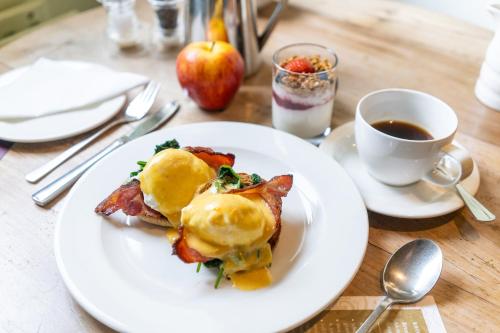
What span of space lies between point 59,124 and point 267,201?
59 centimetres

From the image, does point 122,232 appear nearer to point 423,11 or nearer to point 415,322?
point 415,322

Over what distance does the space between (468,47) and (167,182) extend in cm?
112

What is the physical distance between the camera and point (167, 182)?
80cm

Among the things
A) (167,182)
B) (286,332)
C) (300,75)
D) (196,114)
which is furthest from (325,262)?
(196,114)

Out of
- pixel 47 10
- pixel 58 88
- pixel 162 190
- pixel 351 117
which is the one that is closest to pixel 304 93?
pixel 351 117

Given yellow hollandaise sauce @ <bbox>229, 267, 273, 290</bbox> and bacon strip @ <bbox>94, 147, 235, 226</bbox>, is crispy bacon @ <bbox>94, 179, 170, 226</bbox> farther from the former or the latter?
yellow hollandaise sauce @ <bbox>229, 267, 273, 290</bbox>

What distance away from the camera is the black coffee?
0.95 meters

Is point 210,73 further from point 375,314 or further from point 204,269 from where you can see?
point 375,314

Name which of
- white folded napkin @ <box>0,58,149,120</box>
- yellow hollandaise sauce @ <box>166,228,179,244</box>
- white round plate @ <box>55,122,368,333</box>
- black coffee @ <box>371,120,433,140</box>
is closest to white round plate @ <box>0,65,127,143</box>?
white folded napkin @ <box>0,58,149,120</box>

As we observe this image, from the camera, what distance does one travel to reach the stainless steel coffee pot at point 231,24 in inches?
48.3

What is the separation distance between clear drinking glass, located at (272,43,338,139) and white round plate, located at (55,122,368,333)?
0.10 metres

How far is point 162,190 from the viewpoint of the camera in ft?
2.63

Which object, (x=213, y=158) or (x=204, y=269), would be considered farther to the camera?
(x=213, y=158)

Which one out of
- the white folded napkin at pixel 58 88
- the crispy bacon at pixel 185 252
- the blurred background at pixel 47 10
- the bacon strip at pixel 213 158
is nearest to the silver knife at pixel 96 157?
the white folded napkin at pixel 58 88
